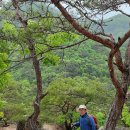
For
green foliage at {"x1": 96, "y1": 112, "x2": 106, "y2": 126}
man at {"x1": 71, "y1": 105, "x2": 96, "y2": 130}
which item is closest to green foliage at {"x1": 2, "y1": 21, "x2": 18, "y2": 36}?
man at {"x1": 71, "y1": 105, "x2": 96, "y2": 130}

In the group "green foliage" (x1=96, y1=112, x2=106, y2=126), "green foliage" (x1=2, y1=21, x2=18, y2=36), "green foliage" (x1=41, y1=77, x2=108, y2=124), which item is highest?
"green foliage" (x1=2, y1=21, x2=18, y2=36)

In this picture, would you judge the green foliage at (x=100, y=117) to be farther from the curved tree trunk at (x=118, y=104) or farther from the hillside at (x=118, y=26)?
the hillside at (x=118, y=26)

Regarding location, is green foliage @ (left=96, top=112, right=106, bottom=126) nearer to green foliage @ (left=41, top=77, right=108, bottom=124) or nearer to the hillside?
green foliage @ (left=41, top=77, right=108, bottom=124)

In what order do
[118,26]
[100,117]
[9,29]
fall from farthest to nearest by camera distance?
[118,26], [100,117], [9,29]

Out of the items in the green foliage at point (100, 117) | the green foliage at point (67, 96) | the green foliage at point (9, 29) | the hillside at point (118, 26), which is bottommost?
the green foliage at point (100, 117)

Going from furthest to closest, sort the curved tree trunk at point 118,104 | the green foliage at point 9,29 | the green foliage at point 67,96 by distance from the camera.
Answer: the green foliage at point 67,96, the green foliage at point 9,29, the curved tree trunk at point 118,104

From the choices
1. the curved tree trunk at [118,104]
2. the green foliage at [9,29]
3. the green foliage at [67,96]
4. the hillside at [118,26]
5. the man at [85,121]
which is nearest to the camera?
the curved tree trunk at [118,104]

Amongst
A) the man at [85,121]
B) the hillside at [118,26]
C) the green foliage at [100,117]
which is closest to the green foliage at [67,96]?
the green foliage at [100,117]

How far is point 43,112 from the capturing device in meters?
21.3

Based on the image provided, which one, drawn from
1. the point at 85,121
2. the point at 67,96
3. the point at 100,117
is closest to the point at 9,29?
the point at 85,121

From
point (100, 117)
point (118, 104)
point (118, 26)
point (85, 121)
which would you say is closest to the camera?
point (118, 104)

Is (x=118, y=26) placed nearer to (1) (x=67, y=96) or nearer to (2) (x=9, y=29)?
(1) (x=67, y=96)

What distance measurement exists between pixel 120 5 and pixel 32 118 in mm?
3724

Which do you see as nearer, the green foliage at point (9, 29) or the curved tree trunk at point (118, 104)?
the curved tree trunk at point (118, 104)
